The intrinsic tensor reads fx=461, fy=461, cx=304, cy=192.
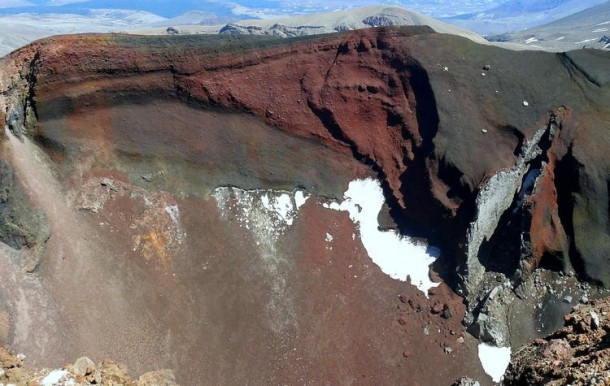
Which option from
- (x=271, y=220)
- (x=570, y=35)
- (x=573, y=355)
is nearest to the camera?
(x=573, y=355)

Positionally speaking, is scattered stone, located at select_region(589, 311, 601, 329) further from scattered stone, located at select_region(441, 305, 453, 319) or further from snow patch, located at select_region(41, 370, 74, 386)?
snow patch, located at select_region(41, 370, 74, 386)

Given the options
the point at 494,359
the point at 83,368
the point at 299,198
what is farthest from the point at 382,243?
the point at 83,368

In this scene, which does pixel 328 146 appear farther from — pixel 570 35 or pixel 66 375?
pixel 570 35

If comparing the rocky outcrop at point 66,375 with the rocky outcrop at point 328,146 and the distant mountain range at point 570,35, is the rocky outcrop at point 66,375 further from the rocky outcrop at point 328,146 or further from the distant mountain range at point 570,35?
the distant mountain range at point 570,35

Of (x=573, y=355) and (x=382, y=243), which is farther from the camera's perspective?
Answer: (x=382, y=243)

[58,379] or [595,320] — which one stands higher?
[595,320]

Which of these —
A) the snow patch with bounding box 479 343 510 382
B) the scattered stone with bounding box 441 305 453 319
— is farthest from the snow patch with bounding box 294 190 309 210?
the snow patch with bounding box 479 343 510 382
